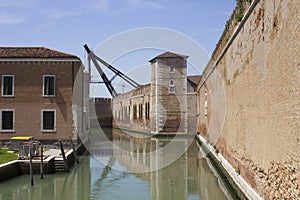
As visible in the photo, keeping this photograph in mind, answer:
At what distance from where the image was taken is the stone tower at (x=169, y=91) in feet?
90.3

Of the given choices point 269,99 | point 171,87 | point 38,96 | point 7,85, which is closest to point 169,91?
point 171,87

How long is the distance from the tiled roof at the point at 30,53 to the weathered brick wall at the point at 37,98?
273mm

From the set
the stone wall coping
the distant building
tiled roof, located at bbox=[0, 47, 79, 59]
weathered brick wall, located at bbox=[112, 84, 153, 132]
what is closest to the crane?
weathered brick wall, located at bbox=[112, 84, 153, 132]

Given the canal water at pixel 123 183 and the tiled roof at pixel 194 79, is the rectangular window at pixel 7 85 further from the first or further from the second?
the tiled roof at pixel 194 79

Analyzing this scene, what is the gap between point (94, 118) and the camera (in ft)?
146

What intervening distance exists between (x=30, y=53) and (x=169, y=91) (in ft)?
44.1

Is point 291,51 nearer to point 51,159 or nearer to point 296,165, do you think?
point 296,165

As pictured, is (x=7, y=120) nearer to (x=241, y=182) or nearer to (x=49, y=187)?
(x=49, y=187)

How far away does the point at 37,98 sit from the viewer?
15.4m

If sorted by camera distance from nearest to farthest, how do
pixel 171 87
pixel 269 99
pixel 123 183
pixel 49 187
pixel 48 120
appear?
pixel 269 99 < pixel 49 187 < pixel 123 183 < pixel 48 120 < pixel 171 87

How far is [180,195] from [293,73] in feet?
16.3

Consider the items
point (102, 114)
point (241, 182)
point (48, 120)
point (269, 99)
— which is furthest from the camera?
point (102, 114)

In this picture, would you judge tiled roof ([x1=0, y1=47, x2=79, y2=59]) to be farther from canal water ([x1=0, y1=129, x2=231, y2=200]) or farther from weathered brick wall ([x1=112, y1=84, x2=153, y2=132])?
weathered brick wall ([x1=112, y1=84, x2=153, y2=132])

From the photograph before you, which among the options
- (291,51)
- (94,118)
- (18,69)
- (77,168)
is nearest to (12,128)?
(18,69)
